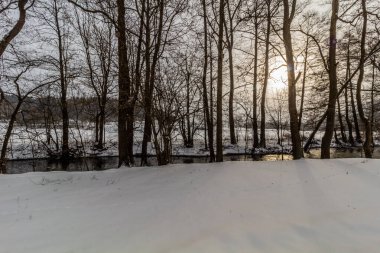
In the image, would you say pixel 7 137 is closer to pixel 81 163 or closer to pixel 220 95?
pixel 81 163

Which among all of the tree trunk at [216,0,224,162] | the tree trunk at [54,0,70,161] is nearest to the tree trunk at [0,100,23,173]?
the tree trunk at [54,0,70,161]

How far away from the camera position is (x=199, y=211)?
186 inches

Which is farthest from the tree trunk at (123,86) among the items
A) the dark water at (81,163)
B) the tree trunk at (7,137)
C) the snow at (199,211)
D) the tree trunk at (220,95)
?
the dark water at (81,163)

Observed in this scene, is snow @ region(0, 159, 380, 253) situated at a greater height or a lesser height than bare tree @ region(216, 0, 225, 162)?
lesser

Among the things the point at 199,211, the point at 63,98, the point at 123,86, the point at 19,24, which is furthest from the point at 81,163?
the point at 199,211

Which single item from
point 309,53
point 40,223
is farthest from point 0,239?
point 309,53

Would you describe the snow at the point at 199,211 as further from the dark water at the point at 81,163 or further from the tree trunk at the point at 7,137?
the dark water at the point at 81,163

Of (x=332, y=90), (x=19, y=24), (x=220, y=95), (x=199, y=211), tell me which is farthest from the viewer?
(x=332, y=90)

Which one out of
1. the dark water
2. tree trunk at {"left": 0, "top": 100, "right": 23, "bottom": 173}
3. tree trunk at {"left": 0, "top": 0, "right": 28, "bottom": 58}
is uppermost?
tree trunk at {"left": 0, "top": 0, "right": 28, "bottom": 58}

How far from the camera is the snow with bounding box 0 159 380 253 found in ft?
12.3

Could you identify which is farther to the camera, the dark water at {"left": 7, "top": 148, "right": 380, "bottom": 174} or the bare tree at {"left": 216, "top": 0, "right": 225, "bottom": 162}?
the dark water at {"left": 7, "top": 148, "right": 380, "bottom": 174}

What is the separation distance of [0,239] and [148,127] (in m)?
5.98

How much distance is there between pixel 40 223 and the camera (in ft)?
14.4

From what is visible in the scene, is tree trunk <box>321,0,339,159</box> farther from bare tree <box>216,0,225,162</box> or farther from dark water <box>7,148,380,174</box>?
dark water <box>7,148,380,174</box>
